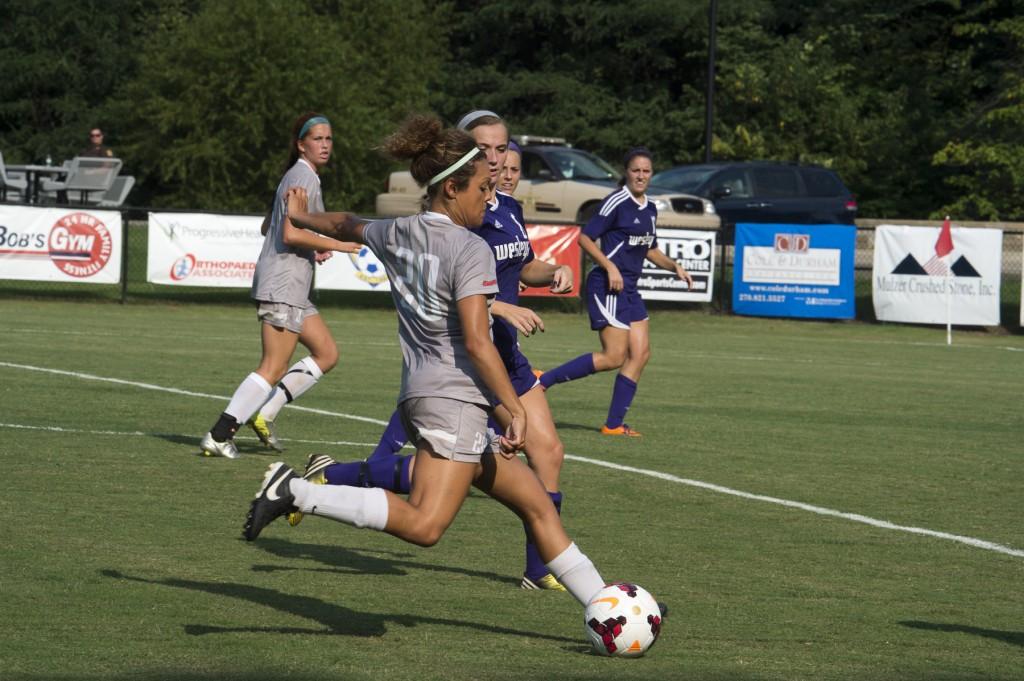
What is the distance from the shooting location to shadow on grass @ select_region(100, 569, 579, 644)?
5.74 metres

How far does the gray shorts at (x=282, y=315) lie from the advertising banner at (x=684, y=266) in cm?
1450

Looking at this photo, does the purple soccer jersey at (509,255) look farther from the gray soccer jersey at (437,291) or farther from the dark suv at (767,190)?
the dark suv at (767,190)

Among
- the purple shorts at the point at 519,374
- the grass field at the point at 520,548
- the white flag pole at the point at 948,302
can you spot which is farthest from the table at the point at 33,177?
the purple shorts at the point at 519,374

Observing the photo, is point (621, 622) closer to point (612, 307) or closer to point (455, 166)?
point (455, 166)

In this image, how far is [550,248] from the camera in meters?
24.2

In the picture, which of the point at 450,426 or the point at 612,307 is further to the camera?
the point at 612,307

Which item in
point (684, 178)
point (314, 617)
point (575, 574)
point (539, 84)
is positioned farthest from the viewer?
point (539, 84)

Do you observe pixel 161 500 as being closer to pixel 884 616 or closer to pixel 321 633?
pixel 321 633

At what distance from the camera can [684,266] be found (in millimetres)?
24484

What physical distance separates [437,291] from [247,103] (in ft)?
127

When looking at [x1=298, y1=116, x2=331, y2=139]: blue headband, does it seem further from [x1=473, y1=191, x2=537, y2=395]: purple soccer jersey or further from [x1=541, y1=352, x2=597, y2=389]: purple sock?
[x1=541, y1=352, x2=597, y2=389]: purple sock

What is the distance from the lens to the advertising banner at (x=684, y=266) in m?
24.5

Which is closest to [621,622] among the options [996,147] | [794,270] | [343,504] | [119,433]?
[343,504]

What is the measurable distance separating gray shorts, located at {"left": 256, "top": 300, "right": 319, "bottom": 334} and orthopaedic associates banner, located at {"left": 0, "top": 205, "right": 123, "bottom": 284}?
1380cm
